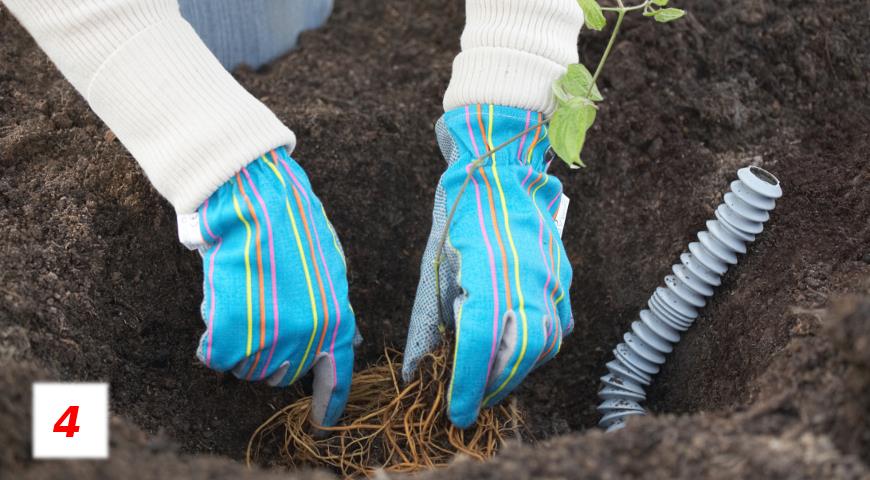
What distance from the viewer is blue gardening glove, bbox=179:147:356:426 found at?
3.98 ft

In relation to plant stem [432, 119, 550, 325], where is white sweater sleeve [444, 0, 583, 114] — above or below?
above

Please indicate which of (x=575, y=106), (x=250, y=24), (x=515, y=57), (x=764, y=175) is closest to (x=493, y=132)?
(x=515, y=57)

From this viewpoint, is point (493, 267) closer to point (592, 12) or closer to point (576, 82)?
point (576, 82)

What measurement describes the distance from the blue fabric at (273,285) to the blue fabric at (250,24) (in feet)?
2.06

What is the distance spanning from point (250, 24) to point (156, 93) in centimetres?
64

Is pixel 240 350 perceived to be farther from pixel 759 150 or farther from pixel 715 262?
pixel 759 150

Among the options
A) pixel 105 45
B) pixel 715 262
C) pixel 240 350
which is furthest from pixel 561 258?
pixel 105 45

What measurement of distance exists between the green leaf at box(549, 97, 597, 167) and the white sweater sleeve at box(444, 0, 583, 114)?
0.86 ft

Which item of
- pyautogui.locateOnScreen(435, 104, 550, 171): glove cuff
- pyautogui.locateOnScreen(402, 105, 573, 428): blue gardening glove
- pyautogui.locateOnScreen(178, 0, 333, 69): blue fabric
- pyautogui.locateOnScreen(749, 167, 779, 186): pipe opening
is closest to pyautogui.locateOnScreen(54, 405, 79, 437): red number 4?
pyautogui.locateOnScreen(402, 105, 573, 428): blue gardening glove

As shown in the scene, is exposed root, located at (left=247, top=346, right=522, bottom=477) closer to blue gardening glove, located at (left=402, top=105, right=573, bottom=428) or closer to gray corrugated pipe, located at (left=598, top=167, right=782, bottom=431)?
blue gardening glove, located at (left=402, top=105, right=573, bottom=428)

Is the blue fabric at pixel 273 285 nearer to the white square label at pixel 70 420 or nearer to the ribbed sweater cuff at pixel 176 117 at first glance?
the ribbed sweater cuff at pixel 176 117

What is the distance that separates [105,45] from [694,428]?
1.07 metres

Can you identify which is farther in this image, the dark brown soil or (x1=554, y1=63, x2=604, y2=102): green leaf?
(x1=554, y1=63, x2=604, y2=102): green leaf

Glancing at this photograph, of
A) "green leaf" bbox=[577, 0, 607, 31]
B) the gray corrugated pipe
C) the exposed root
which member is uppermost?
"green leaf" bbox=[577, 0, 607, 31]
